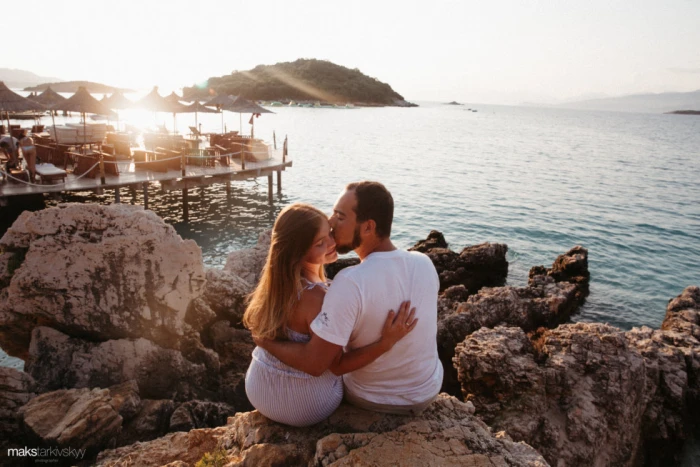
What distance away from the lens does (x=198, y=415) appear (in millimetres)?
5574

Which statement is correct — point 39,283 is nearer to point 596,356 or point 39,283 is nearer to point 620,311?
point 596,356

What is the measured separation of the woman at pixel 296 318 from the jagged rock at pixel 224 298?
173 inches

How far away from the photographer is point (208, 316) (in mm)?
7734

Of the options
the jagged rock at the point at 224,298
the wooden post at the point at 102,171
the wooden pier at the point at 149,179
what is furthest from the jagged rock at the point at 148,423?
the wooden post at the point at 102,171

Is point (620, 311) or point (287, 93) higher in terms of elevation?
point (287, 93)

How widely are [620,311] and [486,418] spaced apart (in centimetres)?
1210

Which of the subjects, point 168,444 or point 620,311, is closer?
point 168,444

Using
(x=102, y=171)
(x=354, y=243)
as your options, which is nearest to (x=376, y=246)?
(x=354, y=243)

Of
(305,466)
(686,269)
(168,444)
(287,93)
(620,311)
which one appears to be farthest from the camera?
(287,93)

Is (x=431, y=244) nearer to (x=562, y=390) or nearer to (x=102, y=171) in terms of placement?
(x=562, y=390)

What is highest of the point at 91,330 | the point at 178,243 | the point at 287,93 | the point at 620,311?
the point at 287,93

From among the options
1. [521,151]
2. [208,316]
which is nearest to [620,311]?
[208,316]

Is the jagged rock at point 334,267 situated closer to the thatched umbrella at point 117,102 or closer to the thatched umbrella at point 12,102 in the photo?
the thatched umbrella at point 12,102

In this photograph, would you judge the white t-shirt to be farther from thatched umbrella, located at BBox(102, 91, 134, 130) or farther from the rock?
thatched umbrella, located at BBox(102, 91, 134, 130)
